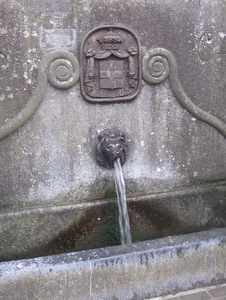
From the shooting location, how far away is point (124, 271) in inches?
69.2

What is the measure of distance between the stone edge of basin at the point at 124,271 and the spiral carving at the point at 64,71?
1.13 meters

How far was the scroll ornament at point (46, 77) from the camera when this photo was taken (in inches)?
79.5

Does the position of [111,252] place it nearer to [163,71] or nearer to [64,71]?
[64,71]

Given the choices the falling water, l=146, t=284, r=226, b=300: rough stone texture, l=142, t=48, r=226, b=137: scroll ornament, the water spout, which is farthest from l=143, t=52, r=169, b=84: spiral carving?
l=146, t=284, r=226, b=300: rough stone texture

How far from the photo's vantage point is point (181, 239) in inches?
74.7

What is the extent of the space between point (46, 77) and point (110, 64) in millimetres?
459

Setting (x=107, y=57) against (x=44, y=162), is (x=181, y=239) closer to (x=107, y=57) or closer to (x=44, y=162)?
(x=44, y=162)

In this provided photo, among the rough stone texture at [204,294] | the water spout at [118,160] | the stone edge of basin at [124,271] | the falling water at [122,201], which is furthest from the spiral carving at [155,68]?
the rough stone texture at [204,294]

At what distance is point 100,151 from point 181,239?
85 centimetres

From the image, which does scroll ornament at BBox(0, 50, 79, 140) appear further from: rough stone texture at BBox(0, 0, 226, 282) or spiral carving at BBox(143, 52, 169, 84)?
spiral carving at BBox(143, 52, 169, 84)

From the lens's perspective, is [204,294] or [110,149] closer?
[204,294]

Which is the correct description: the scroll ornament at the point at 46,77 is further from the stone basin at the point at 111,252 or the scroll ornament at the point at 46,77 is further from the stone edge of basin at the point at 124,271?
the stone edge of basin at the point at 124,271

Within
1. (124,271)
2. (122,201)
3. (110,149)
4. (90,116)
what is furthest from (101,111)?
(124,271)

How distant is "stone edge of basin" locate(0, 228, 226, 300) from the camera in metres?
1.66
